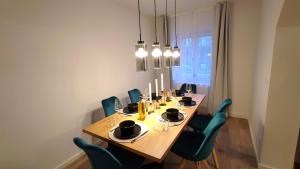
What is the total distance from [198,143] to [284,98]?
3.57 feet

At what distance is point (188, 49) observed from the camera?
3.88 meters

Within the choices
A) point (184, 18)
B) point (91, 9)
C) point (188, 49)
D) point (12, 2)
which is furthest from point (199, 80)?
point (12, 2)

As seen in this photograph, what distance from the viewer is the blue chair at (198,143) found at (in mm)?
1435

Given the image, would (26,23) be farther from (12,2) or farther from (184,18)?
(184,18)

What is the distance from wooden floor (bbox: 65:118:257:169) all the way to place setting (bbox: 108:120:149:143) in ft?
2.92

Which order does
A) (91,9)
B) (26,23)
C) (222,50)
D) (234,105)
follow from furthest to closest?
(234,105)
(222,50)
(91,9)
(26,23)

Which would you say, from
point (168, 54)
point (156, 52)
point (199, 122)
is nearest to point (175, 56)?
point (168, 54)

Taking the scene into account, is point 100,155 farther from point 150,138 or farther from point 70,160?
point 70,160

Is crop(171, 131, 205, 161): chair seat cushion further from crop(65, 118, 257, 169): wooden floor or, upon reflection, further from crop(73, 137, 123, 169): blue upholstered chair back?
crop(73, 137, 123, 169): blue upholstered chair back

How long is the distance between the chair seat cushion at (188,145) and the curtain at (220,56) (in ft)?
6.25

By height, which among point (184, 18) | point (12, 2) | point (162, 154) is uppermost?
point (184, 18)

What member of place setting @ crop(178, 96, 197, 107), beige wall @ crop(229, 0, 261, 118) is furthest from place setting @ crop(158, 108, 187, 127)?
beige wall @ crop(229, 0, 261, 118)

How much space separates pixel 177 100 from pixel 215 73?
1540mm

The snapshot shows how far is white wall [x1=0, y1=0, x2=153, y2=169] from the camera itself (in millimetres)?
1614
